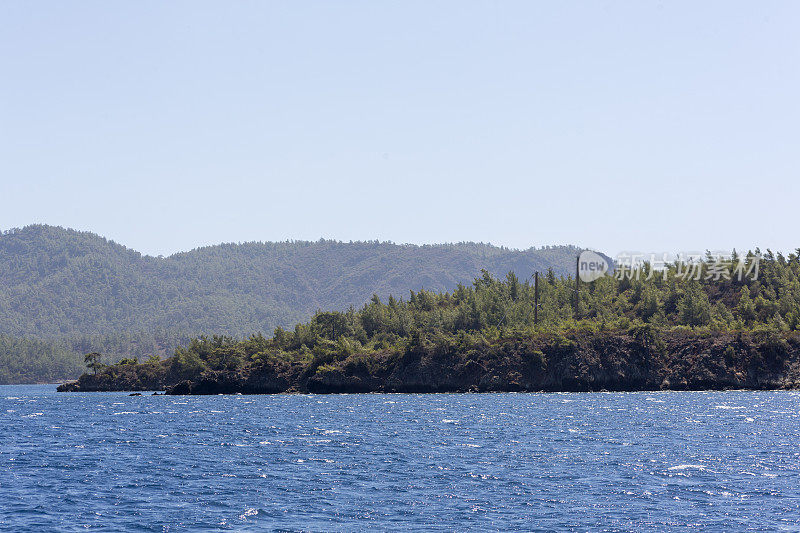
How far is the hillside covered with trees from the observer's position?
15012 centimetres

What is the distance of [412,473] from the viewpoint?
1992 inches

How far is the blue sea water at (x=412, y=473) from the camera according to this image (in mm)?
37875

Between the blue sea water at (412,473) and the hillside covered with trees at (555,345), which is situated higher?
the hillside covered with trees at (555,345)

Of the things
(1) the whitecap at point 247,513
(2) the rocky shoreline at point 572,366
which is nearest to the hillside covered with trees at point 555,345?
(2) the rocky shoreline at point 572,366

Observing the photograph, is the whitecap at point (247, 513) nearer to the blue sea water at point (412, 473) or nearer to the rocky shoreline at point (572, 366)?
Answer: the blue sea water at point (412, 473)

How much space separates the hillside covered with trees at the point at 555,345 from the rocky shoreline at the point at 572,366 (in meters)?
0.20

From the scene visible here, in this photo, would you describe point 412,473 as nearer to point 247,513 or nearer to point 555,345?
point 247,513

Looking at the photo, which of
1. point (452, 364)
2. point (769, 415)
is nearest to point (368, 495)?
point (769, 415)

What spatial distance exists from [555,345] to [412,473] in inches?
4161

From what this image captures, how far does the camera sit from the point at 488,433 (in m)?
72.3

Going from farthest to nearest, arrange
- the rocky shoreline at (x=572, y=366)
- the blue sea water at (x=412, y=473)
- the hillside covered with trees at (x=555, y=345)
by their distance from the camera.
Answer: the hillside covered with trees at (x=555, y=345), the rocky shoreline at (x=572, y=366), the blue sea water at (x=412, y=473)

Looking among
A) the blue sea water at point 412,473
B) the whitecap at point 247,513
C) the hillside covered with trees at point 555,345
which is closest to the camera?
the blue sea water at point 412,473

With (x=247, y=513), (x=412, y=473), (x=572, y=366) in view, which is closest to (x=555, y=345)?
(x=572, y=366)

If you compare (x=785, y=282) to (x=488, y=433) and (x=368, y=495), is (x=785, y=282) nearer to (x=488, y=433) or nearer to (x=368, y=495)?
(x=488, y=433)
